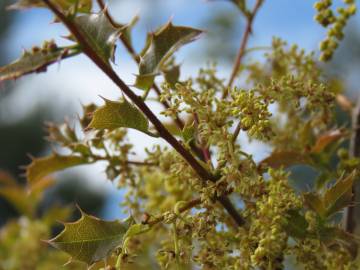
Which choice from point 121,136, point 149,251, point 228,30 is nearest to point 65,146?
point 121,136

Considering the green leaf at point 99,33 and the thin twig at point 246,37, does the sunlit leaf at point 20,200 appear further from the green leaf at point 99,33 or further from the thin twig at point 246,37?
the green leaf at point 99,33

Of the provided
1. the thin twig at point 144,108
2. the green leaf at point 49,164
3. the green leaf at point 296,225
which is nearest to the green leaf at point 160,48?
the thin twig at point 144,108

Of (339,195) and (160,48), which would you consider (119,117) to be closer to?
(160,48)

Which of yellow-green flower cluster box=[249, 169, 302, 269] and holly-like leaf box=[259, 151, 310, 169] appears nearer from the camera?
yellow-green flower cluster box=[249, 169, 302, 269]

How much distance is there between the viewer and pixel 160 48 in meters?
0.86

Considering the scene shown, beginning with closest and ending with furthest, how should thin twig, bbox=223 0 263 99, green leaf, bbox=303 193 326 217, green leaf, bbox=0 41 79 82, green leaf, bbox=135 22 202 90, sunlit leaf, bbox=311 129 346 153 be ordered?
1. green leaf, bbox=0 41 79 82
2. green leaf, bbox=135 22 202 90
3. green leaf, bbox=303 193 326 217
4. sunlit leaf, bbox=311 129 346 153
5. thin twig, bbox=223 0 263 99

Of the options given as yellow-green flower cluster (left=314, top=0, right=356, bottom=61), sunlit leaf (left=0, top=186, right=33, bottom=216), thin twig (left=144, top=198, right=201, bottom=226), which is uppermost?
sunlit leaf (left=0, top=186, right=33, bottom=216)

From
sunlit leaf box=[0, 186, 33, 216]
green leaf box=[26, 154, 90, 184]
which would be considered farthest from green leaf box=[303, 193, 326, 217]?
sunlit leaf box=[0, 186, 33, 216]

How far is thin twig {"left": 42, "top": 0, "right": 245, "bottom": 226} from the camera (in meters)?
0.74

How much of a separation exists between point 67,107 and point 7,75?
17137 mm

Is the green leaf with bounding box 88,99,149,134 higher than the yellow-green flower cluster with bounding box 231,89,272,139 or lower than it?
higher

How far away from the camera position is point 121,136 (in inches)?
48.1

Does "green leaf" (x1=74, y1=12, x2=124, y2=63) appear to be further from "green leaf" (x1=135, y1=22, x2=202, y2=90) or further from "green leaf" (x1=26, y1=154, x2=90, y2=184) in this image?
"green leaf" (x1=26, y1=154, x2=90, y2=184)

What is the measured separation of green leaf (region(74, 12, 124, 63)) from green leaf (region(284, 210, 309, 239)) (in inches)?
14.3
